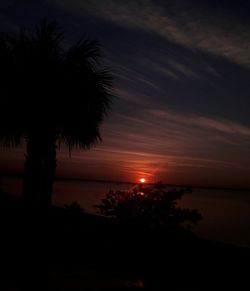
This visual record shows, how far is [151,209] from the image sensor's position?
8.85 meters

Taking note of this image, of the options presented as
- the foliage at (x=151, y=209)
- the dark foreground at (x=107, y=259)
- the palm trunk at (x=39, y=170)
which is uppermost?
the palm trunk at (x=39, y=170)

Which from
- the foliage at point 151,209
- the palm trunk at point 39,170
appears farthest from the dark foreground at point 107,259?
the foliage at point 151,209

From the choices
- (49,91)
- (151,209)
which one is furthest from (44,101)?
(151,209)

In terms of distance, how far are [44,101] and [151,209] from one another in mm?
3829

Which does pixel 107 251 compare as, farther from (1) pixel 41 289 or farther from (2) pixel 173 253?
(1) pixel 41 289

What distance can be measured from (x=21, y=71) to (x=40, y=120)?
144 centimetres

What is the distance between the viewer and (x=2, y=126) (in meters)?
8.66

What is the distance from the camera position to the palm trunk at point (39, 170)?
8.66 meters

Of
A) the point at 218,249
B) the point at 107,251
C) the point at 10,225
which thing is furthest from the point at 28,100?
the point at 218,249

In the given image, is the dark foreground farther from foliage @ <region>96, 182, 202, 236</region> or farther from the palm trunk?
foliage @ <region>96, 182, 202, 236</region>

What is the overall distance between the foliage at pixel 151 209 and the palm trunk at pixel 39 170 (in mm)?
1887

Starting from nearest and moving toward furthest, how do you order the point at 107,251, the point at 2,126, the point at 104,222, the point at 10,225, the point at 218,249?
1. the point at 218,249
2. the point at 107,251
3. the point at 104,222
4. the point at 10,225
5. the point at 2,126

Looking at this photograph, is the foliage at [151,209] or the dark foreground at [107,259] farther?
the foliage at [151,209]

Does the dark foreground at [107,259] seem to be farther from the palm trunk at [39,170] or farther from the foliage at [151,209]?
the foliage at [151,209]
